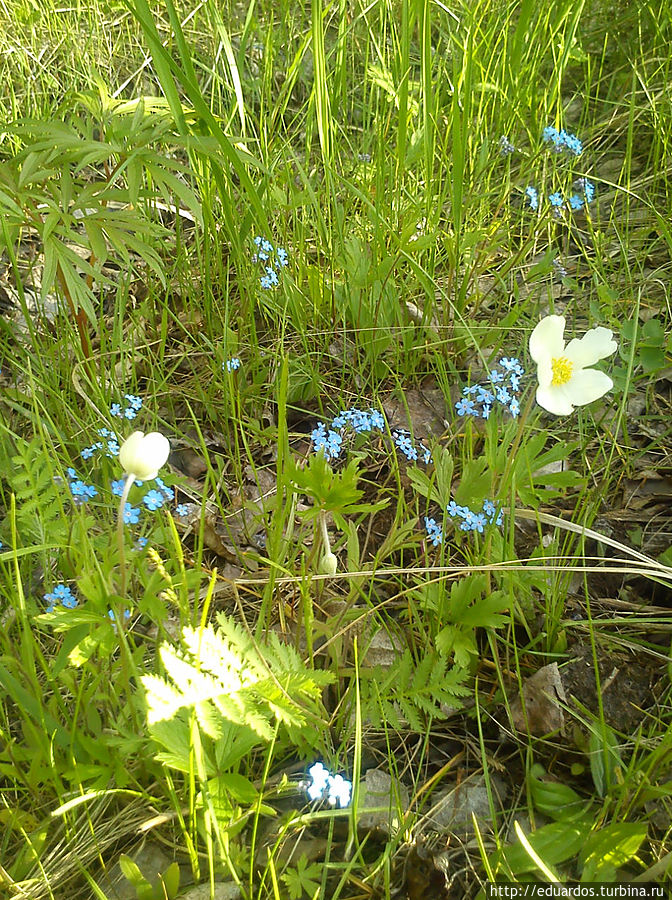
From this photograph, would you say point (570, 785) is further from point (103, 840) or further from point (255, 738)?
point (103, 840)

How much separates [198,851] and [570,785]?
71 cm

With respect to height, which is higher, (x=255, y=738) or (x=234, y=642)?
(x=234, y=642)

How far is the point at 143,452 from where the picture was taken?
1120 millimetres

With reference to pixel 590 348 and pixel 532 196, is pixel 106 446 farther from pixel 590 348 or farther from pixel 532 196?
pixel 532 196

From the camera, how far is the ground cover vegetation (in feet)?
3.97

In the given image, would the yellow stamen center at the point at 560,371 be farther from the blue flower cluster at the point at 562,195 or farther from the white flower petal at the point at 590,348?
the blue flower cluster at the point at 562,195

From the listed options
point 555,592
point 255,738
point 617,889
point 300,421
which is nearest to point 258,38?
point 300,421

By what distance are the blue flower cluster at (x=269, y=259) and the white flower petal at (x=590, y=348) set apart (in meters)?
0.97

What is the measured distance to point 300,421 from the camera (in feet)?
6.89

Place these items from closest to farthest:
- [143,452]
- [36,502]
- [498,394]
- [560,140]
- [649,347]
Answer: [143,452] → [36,502] → [498,394] → [649,347] → [560,140]

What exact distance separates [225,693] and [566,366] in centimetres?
90

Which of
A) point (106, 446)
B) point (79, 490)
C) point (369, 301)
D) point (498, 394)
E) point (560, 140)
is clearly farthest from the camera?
point (560, 140)

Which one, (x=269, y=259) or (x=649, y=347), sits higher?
(x=269, y=259)

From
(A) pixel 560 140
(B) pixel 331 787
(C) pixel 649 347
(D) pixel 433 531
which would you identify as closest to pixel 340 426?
(D) pixel 433 531
